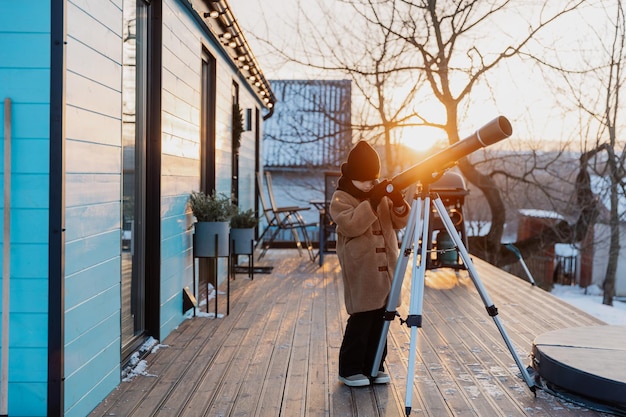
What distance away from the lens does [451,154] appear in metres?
3.08

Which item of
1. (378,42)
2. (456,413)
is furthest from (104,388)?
(378,42)

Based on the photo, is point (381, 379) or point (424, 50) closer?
point (381, 379)

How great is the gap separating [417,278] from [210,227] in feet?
7.55

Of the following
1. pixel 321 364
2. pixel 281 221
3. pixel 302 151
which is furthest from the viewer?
pixel 302 151

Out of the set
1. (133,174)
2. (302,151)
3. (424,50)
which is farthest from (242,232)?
(302,151)

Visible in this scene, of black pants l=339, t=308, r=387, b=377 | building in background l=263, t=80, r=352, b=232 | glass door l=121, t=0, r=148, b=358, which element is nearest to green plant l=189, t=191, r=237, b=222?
glass door l=121, t=0, r=148, b=358

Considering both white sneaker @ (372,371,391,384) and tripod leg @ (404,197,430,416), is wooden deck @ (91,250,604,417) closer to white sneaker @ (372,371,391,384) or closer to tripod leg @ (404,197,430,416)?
white sneaker @ (372,371,391,384)

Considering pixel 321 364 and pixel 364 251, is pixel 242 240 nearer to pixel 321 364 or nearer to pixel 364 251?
pixel 321 364

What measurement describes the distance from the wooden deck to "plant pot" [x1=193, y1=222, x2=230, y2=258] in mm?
521

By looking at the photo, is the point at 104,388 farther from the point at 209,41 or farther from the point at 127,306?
the point at 209,41

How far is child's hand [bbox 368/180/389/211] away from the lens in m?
3.34

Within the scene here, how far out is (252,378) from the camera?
3.63 m

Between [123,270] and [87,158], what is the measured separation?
1.11m

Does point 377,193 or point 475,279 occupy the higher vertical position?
point 377,193
